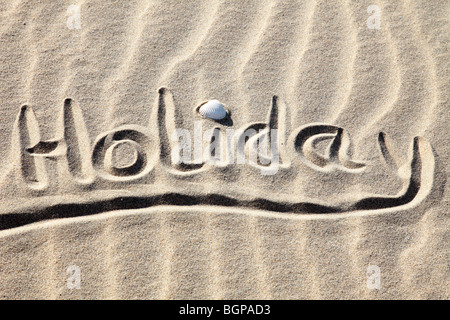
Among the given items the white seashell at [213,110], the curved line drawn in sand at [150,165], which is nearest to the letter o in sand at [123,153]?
the curved line drawn in sand at [150,165]

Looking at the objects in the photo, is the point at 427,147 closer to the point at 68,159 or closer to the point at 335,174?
the point at 335,174

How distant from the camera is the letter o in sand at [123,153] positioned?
1.95m

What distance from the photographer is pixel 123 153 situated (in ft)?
6.54

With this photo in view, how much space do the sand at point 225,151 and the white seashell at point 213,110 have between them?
4cm

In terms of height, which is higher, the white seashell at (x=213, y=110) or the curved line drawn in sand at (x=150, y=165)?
the white seashell at (x=213, y=110)

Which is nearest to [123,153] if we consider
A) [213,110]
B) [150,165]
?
[150,165]

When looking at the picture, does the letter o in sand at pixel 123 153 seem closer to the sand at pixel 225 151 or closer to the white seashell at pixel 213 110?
the sand at pixel 225 151

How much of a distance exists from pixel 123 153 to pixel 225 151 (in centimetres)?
45

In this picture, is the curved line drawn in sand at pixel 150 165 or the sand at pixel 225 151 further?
the curved line drawn in sand at pixel 150 165

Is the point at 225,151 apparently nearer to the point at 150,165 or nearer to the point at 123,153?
the point at 150,165

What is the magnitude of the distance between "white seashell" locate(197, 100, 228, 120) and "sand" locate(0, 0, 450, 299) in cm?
4

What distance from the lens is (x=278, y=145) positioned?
203cm
